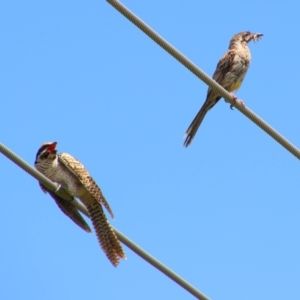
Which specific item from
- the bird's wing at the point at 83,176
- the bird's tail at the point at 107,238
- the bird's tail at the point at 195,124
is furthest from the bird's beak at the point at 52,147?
the bird's tail at the point at 195,124

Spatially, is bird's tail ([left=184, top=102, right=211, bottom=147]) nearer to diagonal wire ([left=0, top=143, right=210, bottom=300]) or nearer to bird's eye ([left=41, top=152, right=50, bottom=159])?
bird's eye ([left=41, top=152, right=50, bottom=159])

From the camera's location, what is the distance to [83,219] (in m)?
8.01

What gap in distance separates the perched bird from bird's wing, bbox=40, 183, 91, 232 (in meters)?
3.55

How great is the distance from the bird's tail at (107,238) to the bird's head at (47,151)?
80 centimetres

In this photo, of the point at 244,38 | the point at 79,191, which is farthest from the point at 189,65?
the point at 244,38

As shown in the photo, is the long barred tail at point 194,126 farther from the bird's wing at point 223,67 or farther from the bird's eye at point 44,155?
the bird's eye at point 44,155

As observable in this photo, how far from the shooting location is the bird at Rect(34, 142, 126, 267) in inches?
303

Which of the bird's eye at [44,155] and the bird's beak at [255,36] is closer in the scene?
the bird's eye at [44,155]

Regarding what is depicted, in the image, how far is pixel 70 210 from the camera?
8.13 m

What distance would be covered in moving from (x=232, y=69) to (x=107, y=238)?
5.13 meters

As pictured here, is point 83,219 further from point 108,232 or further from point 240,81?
point 240,81

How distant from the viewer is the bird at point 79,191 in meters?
7.68

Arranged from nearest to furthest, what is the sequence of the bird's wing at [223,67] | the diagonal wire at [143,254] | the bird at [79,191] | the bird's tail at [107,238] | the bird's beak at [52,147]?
the diagonal wire at [143,254] → the bird's tail at [107,238] → the bird at [79,191] → the bird's beak at [52,147] → the bird's wing at [223,67]

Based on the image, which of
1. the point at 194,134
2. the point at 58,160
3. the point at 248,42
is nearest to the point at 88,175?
the point at 58,160
